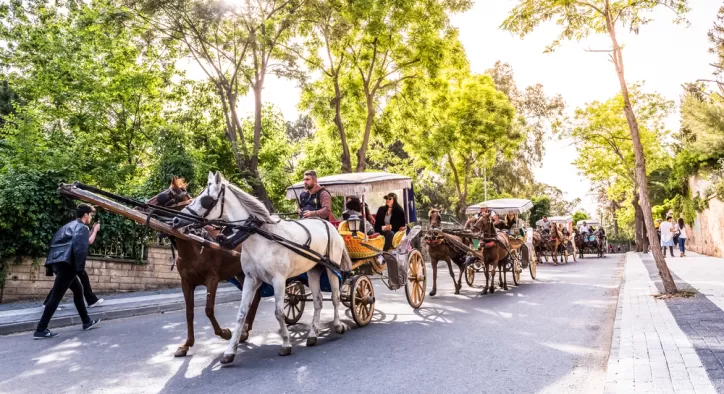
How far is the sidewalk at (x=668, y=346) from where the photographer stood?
4551 millimetres

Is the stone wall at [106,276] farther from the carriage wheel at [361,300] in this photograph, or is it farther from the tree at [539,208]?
the tree at [539,208]

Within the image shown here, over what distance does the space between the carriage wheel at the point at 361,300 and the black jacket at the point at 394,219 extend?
2.95 m

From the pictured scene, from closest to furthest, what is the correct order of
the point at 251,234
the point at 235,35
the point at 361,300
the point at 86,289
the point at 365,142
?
1. the point at 251,234
2. the point at 361,300
3. the point at 86,289
4. the point at 235,35
5. the point at 365,142

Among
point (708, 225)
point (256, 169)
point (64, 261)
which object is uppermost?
point (256, 169)

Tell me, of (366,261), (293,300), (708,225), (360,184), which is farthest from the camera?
(708,225)

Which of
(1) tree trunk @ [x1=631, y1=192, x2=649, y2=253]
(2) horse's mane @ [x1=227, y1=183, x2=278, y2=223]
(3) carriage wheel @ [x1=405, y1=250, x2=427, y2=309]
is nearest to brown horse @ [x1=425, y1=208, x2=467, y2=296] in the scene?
(3) carriage wheel @ [x1=405, y1=250, x2=427, y2=309]

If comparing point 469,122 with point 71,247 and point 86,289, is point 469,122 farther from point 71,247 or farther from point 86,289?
point 71,247

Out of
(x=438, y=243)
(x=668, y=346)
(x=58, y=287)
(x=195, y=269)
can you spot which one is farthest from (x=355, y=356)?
(x=438, y=243)

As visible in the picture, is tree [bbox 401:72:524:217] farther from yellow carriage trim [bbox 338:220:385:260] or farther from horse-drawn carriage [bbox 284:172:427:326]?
yellow carriage trim [bbox 338:220:385:260]

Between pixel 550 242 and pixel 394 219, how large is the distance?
16.6 metres

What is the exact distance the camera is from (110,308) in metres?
10.8

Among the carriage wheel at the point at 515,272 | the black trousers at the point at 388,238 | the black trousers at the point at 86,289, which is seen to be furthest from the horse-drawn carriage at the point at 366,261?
the carriage wheel at the point at 515,272

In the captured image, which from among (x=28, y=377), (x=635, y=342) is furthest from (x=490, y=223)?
(x=28, y=377)

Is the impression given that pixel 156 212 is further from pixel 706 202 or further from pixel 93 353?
pixel 706 202
